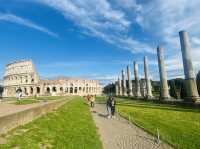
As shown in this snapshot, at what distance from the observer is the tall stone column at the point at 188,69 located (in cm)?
2067

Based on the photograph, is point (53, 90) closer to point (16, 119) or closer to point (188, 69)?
point (188, 69)

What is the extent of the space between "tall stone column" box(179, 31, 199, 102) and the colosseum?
90.3 metres

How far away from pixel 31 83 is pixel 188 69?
98805mm

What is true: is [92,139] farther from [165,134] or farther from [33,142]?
[165,134]

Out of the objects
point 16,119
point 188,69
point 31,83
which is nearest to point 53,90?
point 31,83

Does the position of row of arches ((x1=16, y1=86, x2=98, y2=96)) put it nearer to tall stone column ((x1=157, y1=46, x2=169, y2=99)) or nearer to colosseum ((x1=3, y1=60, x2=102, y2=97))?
colosseum ((x1=3, y1=60, x2=102, y2=97))

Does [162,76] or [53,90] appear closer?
[162,76]

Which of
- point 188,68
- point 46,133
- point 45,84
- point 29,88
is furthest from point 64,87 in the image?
point 46,133

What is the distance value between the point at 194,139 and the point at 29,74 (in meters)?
111

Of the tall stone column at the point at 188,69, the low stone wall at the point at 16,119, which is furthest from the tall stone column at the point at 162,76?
the low stone wall at the point at 16,119

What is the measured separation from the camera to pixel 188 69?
70.3 feet

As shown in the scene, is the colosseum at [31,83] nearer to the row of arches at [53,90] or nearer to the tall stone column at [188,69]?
the row of arches at [53,90]

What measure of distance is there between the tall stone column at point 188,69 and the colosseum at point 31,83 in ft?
296

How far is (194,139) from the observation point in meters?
8.08
